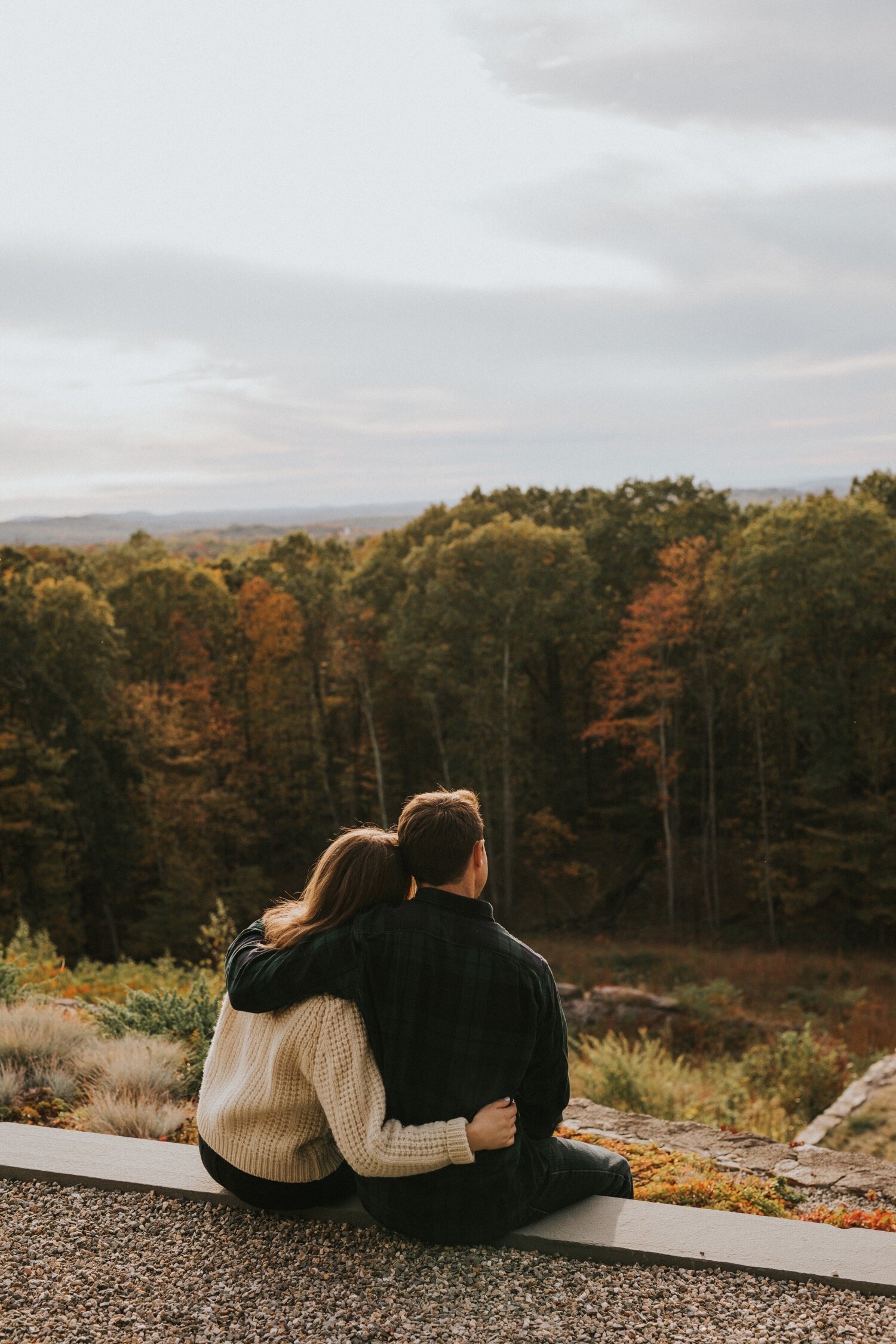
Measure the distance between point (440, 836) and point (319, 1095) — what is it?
0.90m

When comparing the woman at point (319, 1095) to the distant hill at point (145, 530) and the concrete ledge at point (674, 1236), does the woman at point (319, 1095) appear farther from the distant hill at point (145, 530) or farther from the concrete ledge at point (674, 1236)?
the distant hill at point (145, 530)

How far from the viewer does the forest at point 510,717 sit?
70.6 ft

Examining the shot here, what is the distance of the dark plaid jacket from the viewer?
3176 millimetres

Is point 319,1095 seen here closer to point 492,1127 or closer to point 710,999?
point 492,1127

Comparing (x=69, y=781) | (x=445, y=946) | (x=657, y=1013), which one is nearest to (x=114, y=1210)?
(x=445, y=946)

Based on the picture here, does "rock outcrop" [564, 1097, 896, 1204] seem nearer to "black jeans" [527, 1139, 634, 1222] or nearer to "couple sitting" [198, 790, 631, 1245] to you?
"black jeans" [527, 1139, 634, 1222]

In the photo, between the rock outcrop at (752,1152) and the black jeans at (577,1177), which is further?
the rock outcrop at (752,1152)

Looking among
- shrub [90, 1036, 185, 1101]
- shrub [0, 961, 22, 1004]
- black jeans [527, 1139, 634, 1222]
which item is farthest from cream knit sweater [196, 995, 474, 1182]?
shrub [0, 961, 22, 1004]

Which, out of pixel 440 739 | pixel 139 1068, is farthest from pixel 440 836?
pixel 440 739

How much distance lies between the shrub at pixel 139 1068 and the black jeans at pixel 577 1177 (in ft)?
7.69

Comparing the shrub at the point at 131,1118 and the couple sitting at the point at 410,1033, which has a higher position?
the couple sitting at the point at 410,1033

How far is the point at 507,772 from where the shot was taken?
24.2m

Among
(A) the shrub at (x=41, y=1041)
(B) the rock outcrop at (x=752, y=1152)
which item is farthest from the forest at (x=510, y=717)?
(B) the rock outcrop at (x=752, y=1152)

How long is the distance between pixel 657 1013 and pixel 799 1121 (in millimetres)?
5545
